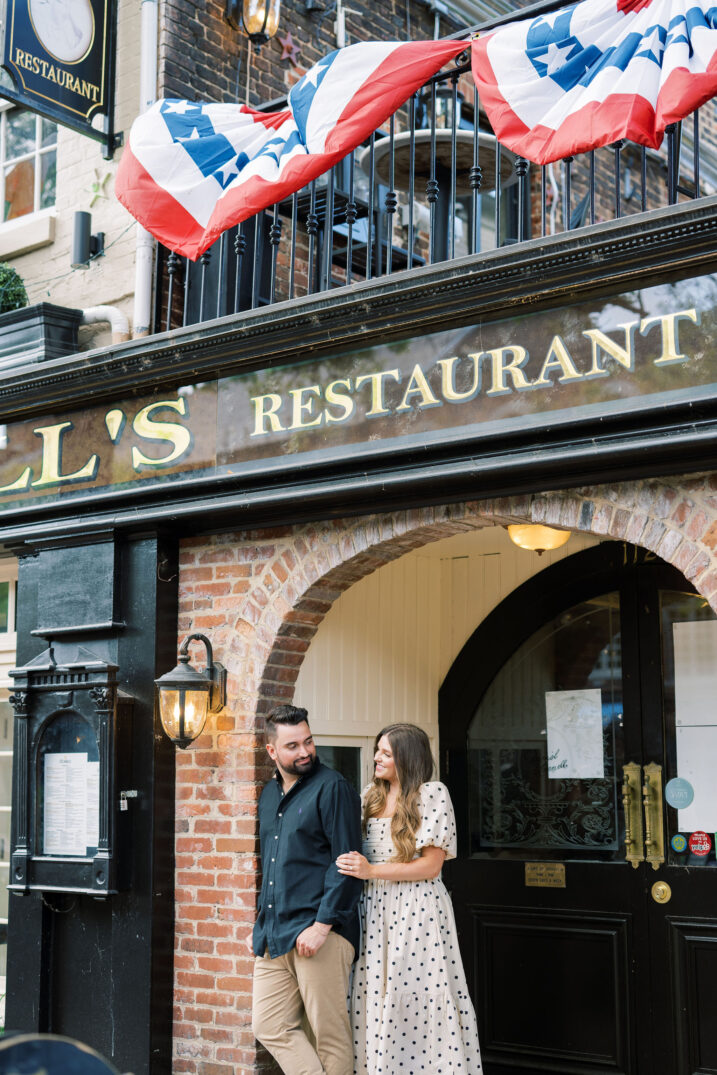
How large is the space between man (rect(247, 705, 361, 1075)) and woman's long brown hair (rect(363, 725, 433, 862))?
182mm

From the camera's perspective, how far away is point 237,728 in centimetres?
593

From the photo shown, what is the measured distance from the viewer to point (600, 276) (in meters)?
4.86

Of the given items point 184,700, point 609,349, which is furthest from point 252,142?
point 184,700

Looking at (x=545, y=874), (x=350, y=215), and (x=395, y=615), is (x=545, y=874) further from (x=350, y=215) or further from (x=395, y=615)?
(x=350, y=215)

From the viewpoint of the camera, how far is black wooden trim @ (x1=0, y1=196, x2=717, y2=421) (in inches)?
185

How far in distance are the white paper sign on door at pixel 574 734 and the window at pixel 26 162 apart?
13.6 feet

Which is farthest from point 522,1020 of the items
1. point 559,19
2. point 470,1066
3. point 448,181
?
point 559,19

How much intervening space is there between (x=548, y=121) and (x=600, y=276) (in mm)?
713

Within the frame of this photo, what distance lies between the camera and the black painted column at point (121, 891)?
5.91 m

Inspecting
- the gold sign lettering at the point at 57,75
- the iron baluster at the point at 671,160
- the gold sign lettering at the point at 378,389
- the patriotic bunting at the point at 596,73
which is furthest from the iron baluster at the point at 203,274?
the iron baluster at the point at 671,160

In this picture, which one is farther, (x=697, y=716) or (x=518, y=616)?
(x=518, y=616)

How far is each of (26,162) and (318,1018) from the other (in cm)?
538

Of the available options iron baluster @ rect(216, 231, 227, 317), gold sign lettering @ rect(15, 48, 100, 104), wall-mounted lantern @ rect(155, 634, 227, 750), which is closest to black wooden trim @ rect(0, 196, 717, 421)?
iron baluster @ rect(216, 231, 227, 317)

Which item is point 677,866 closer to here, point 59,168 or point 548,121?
point 548,121
